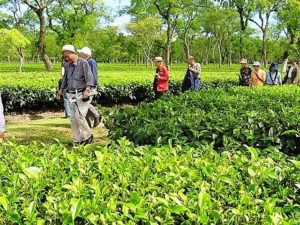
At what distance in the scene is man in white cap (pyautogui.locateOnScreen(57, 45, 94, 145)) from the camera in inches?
290

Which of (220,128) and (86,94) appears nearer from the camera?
(220,128)

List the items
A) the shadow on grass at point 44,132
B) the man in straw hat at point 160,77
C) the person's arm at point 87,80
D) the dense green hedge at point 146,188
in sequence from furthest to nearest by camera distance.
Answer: the man in straw hat at point 160,77 < the shadow on grass at point 44,132 < the person's arm at point 87,80 < the dense green hedge at point 146,188

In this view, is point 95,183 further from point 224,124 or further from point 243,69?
point 243,69

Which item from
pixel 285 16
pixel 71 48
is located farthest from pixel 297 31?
pixel 71 48

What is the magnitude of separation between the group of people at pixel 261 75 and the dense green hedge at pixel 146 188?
28.2 ft

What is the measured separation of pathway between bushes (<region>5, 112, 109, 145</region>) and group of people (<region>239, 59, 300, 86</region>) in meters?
4.10

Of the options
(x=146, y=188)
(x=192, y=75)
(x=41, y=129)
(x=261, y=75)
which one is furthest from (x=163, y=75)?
(x=146, y=188)

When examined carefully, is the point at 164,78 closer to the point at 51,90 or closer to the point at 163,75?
the point at 163,75

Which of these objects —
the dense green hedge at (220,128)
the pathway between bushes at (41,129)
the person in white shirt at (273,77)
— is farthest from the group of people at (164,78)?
the dense green hedge at (220,128)

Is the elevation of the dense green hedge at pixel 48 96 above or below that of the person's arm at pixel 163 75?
below

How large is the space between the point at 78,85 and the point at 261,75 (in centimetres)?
570

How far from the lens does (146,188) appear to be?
8.20 feet

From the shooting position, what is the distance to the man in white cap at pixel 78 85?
738cm

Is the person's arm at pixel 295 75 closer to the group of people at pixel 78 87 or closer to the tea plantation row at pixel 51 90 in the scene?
the tea plantation row at pixel 51 90
